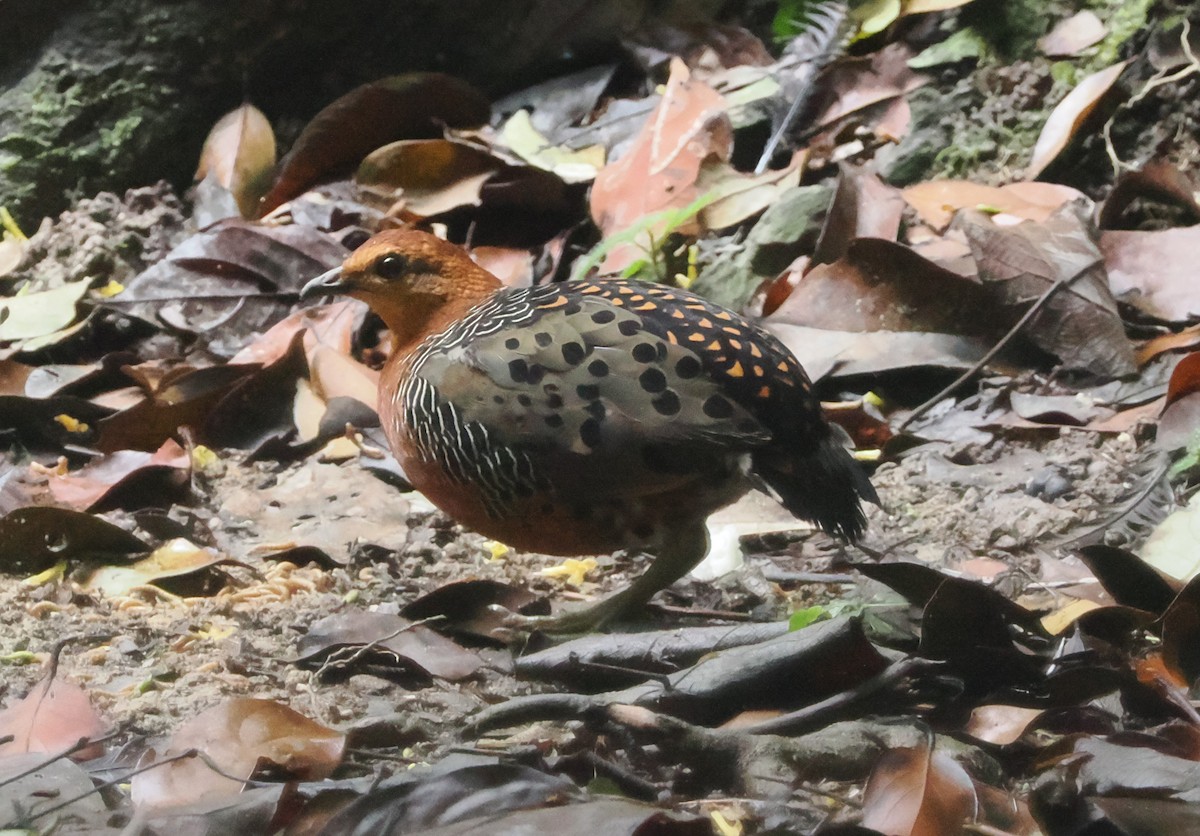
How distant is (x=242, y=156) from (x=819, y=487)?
12.3ft

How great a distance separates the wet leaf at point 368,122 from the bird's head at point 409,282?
2042mm

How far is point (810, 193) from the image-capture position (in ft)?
15.7

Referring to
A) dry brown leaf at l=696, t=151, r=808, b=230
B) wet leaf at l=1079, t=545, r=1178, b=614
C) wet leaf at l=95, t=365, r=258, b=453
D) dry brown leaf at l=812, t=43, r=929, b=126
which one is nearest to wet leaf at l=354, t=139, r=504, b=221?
dry brown leaf at l=696, t=151, r=808, b=230

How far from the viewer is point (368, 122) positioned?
569cm

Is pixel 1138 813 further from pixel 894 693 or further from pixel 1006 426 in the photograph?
pixel 1006 426

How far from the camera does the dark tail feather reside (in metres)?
3.00

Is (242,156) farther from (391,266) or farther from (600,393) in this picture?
(600,393)

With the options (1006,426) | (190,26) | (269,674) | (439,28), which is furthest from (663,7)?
(269,674)

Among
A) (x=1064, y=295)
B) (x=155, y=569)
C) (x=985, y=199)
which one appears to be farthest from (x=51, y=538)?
(x=985, y=199)

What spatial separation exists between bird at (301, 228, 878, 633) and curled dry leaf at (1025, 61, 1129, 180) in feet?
8.33

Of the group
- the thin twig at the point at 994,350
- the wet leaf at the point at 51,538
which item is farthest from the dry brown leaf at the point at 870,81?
the wet leaf at the point at 51,538

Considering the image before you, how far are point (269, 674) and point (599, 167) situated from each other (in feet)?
10.8

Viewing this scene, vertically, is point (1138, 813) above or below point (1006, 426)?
above

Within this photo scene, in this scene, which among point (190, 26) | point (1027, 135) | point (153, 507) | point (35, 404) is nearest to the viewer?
point (153, 507)
